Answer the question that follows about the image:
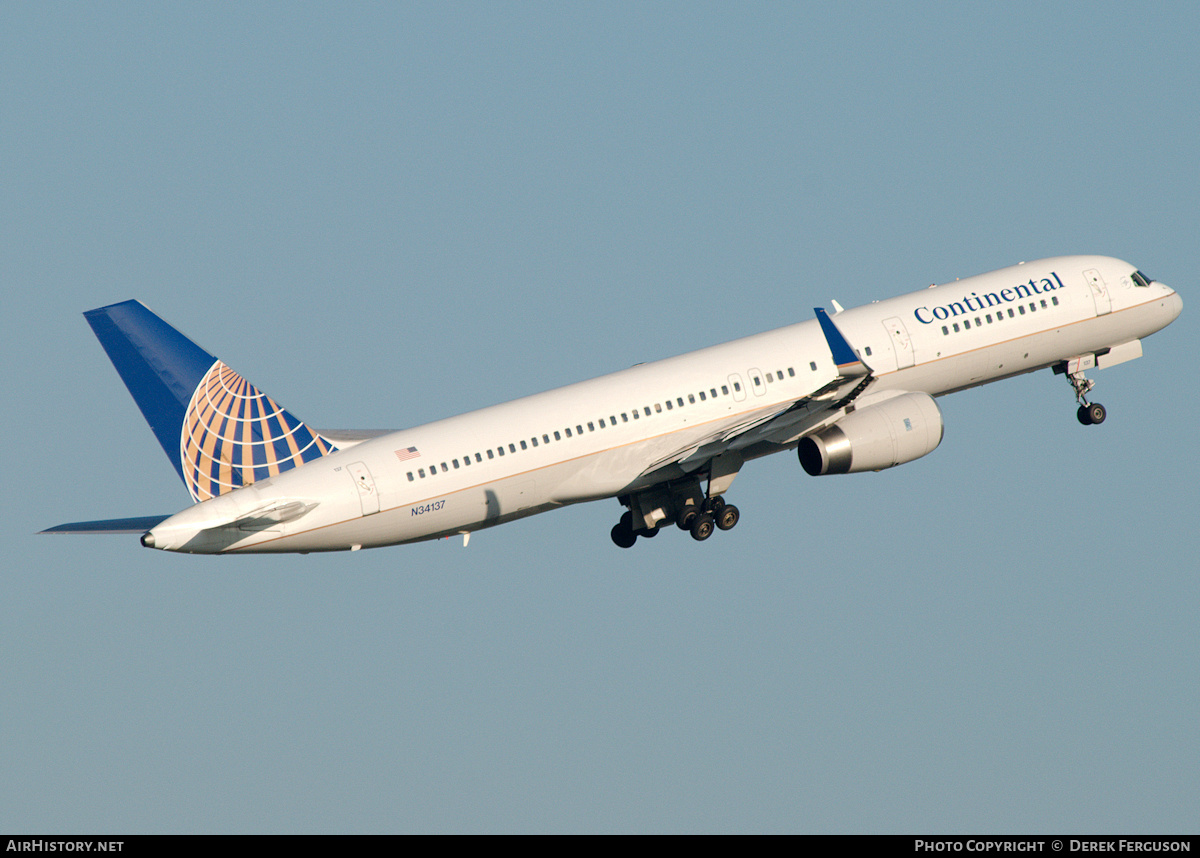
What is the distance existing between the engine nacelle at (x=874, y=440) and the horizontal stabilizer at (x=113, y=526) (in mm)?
17712

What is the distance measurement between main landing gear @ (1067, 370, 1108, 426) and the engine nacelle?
9039 mm

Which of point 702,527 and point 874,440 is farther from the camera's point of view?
point 702,527

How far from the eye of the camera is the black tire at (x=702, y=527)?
51094mm

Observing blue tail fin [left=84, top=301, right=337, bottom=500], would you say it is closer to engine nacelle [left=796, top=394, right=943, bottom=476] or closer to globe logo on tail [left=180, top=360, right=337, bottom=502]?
globe logo on tail [left=180, top=360, right=337, bottom=502]

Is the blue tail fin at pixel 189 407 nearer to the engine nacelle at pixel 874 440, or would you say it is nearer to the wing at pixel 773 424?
the wing at pixel 773 424

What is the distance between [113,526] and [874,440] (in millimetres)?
20531

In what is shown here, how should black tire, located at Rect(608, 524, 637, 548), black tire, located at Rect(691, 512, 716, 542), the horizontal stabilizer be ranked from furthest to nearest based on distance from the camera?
black tire, located at Rect(608, 524, 637, 548)
black tire, located at Rect(691, 512, 716, 542)
the horizontal stabilizer

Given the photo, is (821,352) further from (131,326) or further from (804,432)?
(131,326)

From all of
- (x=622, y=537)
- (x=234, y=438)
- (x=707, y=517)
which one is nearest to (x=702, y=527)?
(x=707, y=517)

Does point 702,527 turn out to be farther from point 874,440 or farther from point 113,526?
point 113,526

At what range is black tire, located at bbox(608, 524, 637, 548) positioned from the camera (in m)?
53.8

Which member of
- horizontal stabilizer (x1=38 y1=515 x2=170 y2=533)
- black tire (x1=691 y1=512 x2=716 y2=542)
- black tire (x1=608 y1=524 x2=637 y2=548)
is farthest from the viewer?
black tire (x1=608 y1=524 x2=637 y2=548)

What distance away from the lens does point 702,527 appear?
5109cm

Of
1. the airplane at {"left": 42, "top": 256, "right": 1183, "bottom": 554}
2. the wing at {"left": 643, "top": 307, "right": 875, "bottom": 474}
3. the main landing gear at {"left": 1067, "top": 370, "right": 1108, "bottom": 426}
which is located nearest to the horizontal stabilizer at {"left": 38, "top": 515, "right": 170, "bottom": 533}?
the airplane at {"left": 42, "top": 256, "right": 1183, "bottom": 554}
